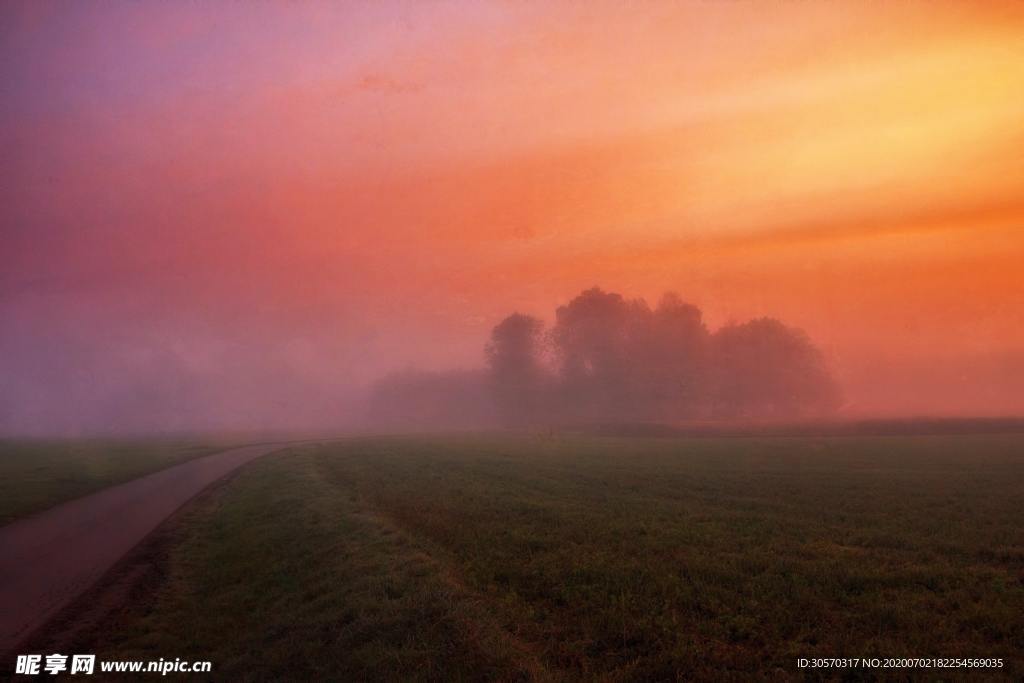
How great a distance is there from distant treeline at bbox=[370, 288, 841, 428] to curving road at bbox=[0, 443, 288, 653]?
78640mm

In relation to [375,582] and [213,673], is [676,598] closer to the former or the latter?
[375,582]

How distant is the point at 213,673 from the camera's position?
34.8ft

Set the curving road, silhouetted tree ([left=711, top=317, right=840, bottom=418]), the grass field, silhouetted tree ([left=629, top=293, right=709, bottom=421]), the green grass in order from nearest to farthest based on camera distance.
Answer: the grass field, the curving road, the green grass, silhouetted tree ([left=629, top=293, right=709, bottom=421]), silhouetted tree ([left=711, top=317, right=840, bottom=418])

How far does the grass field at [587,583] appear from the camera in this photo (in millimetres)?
9297

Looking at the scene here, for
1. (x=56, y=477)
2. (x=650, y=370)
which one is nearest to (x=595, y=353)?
(x=650, y=370)

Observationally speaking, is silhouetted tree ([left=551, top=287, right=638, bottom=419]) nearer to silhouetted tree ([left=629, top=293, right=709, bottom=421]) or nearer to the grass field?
silhouetted tree ([left=629, top=293, right=709, bottom=421])

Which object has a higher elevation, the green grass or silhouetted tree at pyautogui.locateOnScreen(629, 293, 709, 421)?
silhouetted tree at pyautogui.locateOnScreen(629, 293, 709, 421)

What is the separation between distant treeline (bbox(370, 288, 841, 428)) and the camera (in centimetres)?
10288

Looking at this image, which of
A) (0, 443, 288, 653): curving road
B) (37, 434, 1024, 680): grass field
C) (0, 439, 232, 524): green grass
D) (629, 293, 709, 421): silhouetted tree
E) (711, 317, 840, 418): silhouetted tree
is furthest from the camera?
(711, 317, 840, 418): silhouetted tree

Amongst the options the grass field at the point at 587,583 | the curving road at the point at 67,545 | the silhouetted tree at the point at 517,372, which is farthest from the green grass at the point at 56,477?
the silhouetted tree at the point at 517,372

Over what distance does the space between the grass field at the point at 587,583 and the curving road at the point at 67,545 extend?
1.62 metres

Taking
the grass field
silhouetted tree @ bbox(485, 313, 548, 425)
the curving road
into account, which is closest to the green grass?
the curving road

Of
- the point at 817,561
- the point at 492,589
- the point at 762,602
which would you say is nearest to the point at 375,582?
the point at 492,589

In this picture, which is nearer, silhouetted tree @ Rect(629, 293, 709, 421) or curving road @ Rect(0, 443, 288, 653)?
curving road @ Rect(0, 443, 288, 653)
